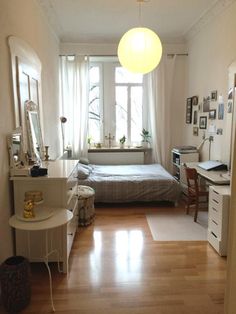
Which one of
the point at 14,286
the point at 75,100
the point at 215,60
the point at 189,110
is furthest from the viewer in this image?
the point at 75,100

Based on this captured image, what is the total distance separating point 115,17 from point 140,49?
5.28 feet

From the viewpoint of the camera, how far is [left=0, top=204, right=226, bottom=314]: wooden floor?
2092mm

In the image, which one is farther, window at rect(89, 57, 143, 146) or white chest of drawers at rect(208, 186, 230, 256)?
window at rect(89, 57, 143, 146)

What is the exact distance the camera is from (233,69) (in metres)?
3.45

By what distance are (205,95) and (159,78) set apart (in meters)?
1.31

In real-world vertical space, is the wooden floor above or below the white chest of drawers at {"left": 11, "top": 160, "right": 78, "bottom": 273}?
below

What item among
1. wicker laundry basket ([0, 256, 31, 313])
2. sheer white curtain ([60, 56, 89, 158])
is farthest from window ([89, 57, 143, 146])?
wicker laundry basket ([0, 256, 31, 313])

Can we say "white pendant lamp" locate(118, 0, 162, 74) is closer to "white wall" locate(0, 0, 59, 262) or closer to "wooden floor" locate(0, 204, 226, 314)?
"white wall" locate(0, 0, 59, 262)

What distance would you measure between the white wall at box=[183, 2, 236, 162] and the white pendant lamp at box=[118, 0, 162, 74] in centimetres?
112

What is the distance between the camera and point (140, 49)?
3096 millimetres

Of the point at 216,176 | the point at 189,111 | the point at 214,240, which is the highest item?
the point at 189,111

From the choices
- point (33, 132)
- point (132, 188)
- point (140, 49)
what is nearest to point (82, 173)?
point (132, 188)

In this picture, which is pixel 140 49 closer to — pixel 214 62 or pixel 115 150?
pixel 214 62

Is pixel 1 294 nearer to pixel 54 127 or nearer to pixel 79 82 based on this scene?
pixel 54 127
